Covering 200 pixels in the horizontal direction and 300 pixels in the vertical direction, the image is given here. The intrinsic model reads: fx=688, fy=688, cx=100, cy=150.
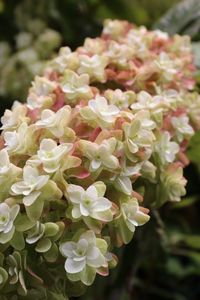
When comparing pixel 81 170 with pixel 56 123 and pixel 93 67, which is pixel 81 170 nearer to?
pixel 56 123

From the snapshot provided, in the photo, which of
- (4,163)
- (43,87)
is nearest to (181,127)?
(43,87)

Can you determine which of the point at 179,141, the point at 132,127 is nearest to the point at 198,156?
the point at 179,141

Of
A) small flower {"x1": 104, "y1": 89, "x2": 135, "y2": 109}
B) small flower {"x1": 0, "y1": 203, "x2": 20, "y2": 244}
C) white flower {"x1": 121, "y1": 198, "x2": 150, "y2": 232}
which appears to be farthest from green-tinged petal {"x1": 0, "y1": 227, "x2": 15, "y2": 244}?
small flower {"x1": 104, "y1": 89, "x2": 135, "y2": 109}

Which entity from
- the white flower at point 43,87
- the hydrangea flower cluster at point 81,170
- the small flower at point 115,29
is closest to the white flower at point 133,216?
the hydrangea flower cluster at point 81,170

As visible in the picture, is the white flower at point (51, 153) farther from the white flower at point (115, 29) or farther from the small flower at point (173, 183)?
the white flower at point (115, 29)

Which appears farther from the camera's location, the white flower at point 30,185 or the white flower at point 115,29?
the white flower at point 115,29

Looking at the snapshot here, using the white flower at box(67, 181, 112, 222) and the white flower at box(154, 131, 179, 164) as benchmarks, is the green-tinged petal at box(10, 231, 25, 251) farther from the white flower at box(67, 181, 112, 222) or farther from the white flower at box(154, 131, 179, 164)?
the white flower at box(154, 131, 179, 164)
